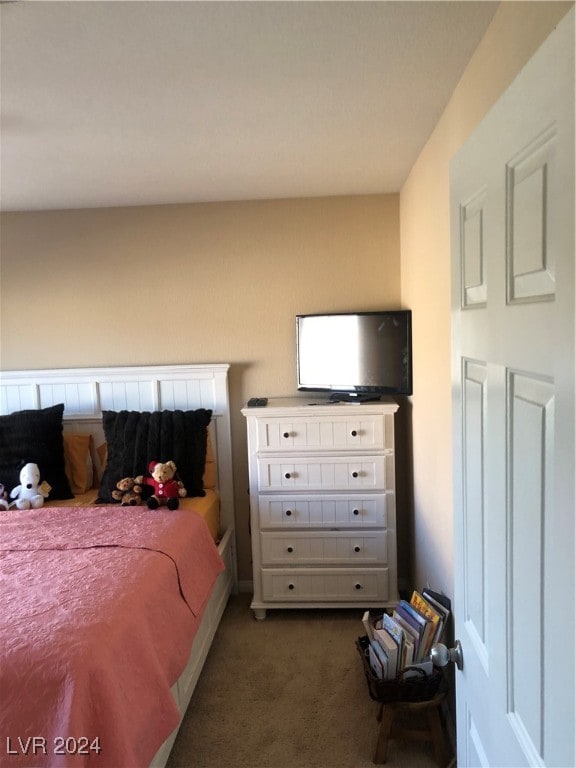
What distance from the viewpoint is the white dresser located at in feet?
9.21

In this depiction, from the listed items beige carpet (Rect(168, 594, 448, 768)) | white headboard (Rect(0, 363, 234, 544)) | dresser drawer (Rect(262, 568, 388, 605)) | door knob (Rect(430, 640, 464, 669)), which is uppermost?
white headboard (Rect(0, 363, 234, 544))

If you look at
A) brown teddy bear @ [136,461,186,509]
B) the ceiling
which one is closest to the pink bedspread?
brown teddy bear @ [136,461,186,509]

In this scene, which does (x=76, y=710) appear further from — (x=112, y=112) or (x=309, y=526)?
(x=112, y=112)

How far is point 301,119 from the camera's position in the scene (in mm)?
1984

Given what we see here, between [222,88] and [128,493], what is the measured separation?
191 cm

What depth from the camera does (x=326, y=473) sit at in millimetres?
2824

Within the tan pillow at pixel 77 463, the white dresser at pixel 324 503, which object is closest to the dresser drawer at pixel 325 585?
the white dresser at pixel 324 503

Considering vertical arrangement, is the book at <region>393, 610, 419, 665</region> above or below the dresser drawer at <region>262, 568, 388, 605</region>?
above

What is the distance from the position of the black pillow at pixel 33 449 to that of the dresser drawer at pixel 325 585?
122 cm

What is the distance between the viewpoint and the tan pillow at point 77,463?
3.12 meters

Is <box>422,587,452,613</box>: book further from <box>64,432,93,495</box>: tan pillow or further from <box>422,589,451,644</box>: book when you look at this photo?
<box>64,432,93,495</box>: tan pillow

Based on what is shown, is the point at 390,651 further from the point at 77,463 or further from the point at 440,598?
the point at 77,463

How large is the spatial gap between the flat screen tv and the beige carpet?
1.24 meters

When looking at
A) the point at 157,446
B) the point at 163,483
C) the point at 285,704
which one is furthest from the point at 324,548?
the point at 157,446
